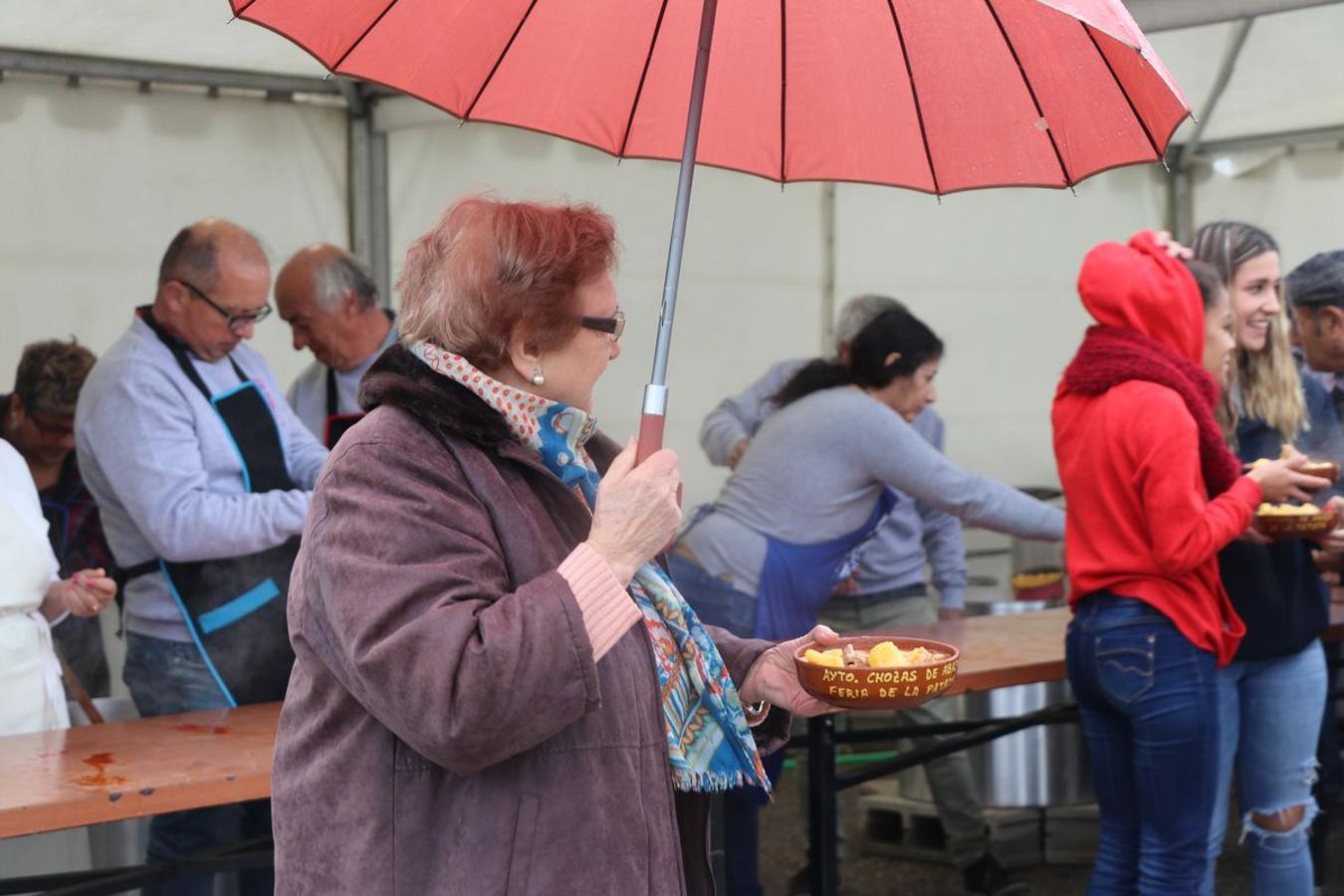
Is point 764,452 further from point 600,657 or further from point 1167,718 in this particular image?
point 600,657

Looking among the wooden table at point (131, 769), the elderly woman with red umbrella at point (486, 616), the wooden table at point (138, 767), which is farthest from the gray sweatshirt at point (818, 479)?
the elderly woman with red umbrella at point (486, 616)

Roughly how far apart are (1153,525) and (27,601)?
2.22 m

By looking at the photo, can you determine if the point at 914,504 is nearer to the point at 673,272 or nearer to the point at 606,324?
the point at 673,272

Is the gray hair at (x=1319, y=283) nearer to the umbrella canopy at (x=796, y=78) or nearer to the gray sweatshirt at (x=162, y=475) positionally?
the umbrella canopy at (x=796, y=78)

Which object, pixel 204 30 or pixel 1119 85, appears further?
pixel 204 30

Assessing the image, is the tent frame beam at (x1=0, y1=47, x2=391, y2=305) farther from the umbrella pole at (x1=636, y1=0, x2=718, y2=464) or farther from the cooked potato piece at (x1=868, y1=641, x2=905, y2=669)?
the cooked potato piece at (x1=868, y1=641, x2=905, y2=669)

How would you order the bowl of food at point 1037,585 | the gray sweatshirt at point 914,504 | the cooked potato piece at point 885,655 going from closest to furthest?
the cooked potato piece at point 885,655 < the gray sweatshirt at point 914,504 < the bowl of food at point 1037,585

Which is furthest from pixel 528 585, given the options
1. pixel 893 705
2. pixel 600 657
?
pixel 893 705

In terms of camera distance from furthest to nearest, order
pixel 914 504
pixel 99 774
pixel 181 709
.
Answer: pixel 914 504, pixel 181 709, pixel 99 774

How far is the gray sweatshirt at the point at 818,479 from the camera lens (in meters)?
3.90

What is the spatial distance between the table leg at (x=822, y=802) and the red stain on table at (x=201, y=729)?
1.39 metres

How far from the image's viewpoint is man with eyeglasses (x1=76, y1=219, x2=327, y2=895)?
10.6 feet

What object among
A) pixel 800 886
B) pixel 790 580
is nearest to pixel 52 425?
pixel 790 580

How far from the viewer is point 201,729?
10.1 feet
